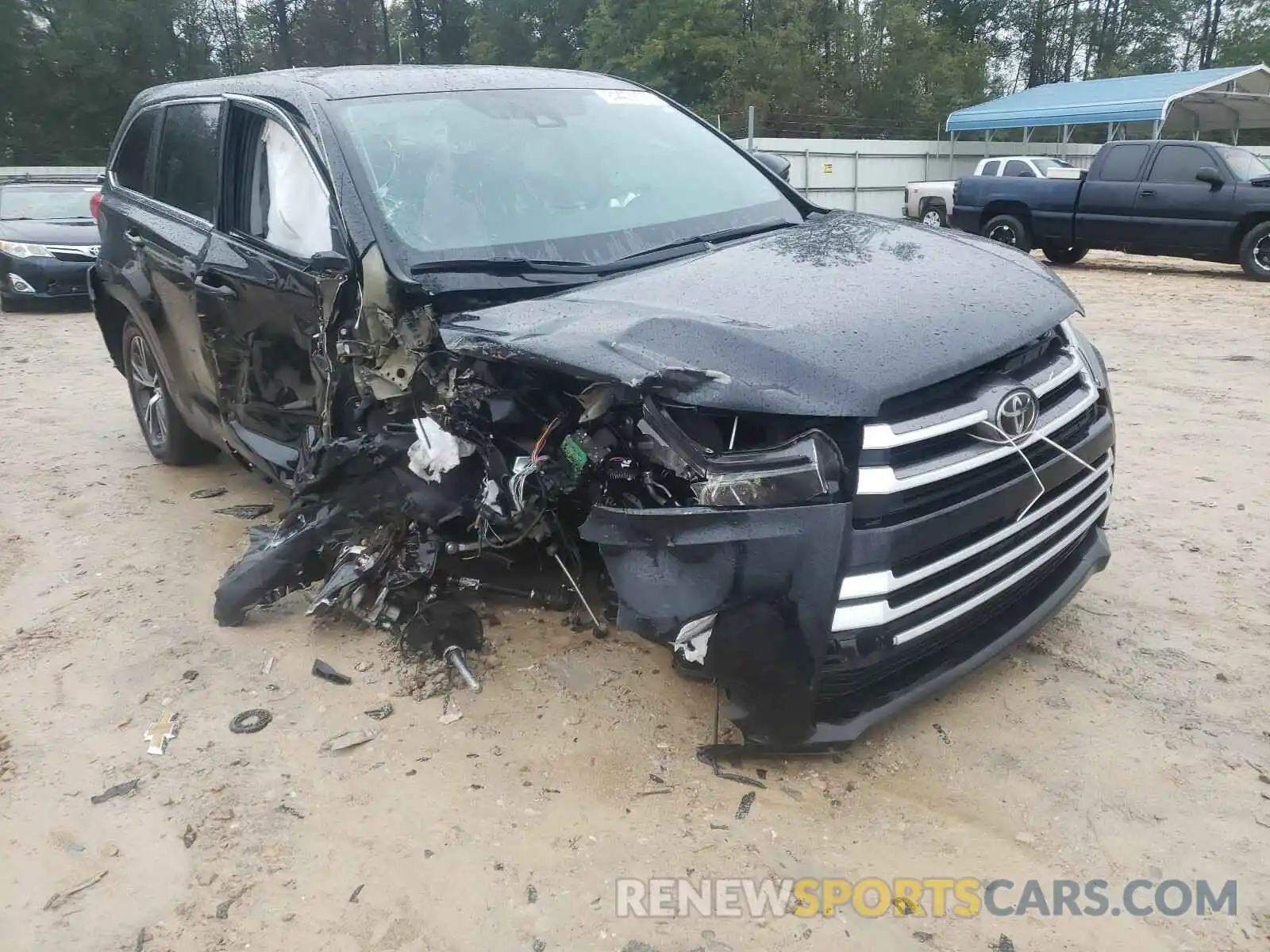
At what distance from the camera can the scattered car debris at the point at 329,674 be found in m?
A: 3.23

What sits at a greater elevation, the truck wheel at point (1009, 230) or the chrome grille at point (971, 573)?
the chrome grille at point (971, 573)

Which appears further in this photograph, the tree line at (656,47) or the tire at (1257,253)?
the tree line at (656,47)

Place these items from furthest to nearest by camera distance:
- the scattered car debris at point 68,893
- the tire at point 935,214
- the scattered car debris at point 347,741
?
the tire at point 935,214
the scattered car debris at point 347,741
the scattered car debris at point 68,893

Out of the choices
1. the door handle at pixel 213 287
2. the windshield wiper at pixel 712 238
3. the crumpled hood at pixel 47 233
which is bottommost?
the crumpled hood at pixel 47 233

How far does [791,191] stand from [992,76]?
41.9m

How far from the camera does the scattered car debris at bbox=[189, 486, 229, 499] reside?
5.02 metres

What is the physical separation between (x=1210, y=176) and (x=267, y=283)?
12.2 meters

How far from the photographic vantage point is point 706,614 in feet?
7.85

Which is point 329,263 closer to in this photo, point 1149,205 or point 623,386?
point 623,386

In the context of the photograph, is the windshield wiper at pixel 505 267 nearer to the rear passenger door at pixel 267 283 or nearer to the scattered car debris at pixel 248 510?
the rear passenger door at pixel 267 283

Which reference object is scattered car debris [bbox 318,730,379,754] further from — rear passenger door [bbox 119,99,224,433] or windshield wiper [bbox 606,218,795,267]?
rear passenger door [bbox 119,99,224,433]

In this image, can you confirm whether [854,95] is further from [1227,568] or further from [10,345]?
[1227,568]

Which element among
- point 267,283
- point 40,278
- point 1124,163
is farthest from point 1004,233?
point 267,283

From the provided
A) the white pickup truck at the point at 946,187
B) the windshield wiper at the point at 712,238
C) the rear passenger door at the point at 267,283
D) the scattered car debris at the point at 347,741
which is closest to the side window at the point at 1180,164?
the white pickup truck at the point at 946,187
